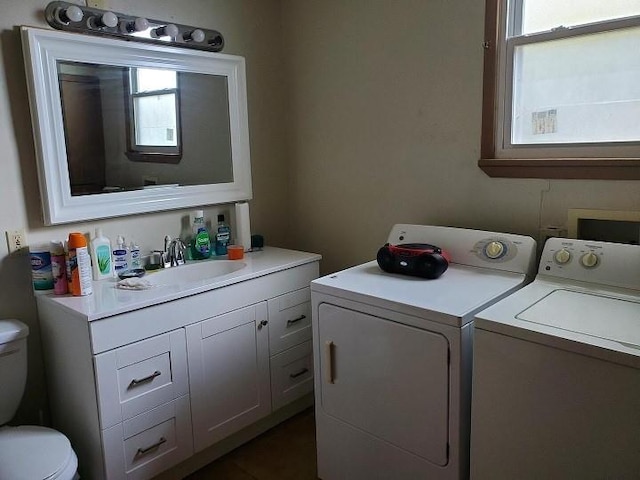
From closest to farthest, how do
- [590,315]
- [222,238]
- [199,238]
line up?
[590,315], [199,238], [222,238]

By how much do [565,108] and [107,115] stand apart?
6.06ft

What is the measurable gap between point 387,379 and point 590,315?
0.65 m

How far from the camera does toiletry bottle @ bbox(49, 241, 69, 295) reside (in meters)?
2.00

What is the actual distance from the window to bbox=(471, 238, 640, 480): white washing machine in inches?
19.1

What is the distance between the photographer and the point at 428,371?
160 cm

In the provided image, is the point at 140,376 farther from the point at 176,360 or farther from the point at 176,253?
the point at 176,253

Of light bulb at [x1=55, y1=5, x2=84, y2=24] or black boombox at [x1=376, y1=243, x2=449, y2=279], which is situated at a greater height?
light bulb at [x1=55, y1=5, x2=84, y2=24]

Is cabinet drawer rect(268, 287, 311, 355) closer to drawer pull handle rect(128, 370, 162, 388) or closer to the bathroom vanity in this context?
the bathroom vanity

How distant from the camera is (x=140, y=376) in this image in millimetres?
1924

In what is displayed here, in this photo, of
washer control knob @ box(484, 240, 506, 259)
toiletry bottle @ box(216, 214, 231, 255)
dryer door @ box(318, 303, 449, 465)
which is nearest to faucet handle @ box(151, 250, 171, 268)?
toiletry bottle @ box(216, 214, 231, 255)

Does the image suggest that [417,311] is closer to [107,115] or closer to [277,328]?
[277,328]

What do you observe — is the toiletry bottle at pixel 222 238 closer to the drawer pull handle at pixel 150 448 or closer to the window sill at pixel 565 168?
the drawer pull handle at pixel 150 448

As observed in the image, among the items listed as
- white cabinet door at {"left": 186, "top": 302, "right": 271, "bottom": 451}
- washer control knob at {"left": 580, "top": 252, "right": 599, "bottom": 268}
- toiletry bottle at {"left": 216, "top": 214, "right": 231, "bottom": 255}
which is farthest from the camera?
toiletry bottle at {"left": 216, "top": 214, "right": 231, "bottom": 255}

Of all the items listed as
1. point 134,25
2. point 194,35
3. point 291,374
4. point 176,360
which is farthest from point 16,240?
point 291,374
